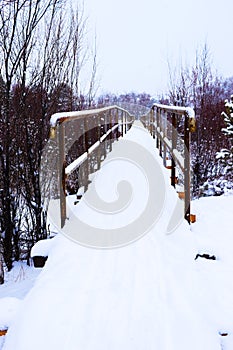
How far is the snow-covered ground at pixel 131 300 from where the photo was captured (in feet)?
5.28

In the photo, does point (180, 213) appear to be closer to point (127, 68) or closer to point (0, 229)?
point (0, 229)

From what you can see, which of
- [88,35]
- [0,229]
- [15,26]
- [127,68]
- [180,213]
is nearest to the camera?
[180,213]

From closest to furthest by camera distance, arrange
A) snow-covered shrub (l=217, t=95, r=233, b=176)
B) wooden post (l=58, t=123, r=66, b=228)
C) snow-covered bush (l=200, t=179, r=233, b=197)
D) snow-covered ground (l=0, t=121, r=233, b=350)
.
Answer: snow-covered ground (l=0, t=121, r=233, b=350) < wooden post (l=58, t=123, r=66, b=228) < snow-covered bush (l=200, t=179, r=233, b=197) < snow-covered shrub (l=217, t=95, r=233, b=176)

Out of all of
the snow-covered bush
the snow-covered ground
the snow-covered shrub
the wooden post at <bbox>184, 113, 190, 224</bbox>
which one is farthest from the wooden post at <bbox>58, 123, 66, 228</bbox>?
the snow-covered shrub

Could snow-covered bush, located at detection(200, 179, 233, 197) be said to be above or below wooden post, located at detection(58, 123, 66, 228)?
below

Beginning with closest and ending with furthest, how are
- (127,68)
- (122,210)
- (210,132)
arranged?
(122,210) < (210,132) < (127,68)

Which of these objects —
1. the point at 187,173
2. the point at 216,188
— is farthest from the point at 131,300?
the point at 216,188

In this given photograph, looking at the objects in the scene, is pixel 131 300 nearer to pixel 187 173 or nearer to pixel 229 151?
pixel 187 173

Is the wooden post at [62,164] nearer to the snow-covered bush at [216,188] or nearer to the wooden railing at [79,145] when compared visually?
A: the wooden railing at [79,145]

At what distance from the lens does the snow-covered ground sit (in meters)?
1.61

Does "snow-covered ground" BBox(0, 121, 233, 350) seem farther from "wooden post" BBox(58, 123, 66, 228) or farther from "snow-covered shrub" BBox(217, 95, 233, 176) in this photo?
"snow-covered shrub" BBox(217, 95, 233, 176)

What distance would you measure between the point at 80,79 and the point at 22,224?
14.3 feet

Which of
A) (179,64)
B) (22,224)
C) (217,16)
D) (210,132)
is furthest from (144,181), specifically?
(217,16)

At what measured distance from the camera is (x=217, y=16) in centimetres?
1684
